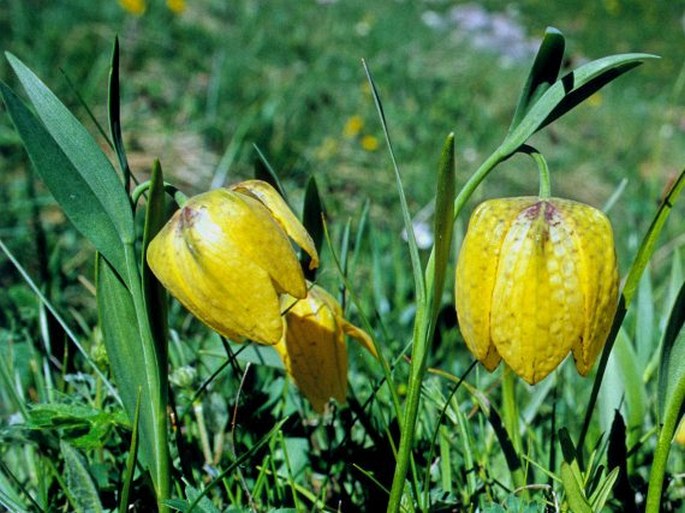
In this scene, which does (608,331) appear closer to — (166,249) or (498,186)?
(166,249)

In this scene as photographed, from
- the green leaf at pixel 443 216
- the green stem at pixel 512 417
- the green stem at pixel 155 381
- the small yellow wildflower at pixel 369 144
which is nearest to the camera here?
the green leaf at pixel 443 216

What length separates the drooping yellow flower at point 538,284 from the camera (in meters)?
0.66

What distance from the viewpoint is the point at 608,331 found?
27.6 inches

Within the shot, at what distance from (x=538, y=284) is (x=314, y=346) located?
28cm

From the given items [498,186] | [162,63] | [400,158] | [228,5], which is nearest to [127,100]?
[162,63]

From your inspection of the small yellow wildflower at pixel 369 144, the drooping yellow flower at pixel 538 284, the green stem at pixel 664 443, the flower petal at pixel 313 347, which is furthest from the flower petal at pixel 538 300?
the small yellow wildflower at pixel 369 144

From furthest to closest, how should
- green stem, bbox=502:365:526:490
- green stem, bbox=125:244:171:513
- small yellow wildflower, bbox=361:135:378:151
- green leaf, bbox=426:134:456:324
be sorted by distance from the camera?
1. small yellow wildflower, bbox=361:135:378:151
2. green stem, bbox=502:365:526:490
3. green stem, bbox=125:244:171:513
4. green leaf, bbox=426:134:456:324

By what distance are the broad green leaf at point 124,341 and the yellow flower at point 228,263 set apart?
0.10 meters

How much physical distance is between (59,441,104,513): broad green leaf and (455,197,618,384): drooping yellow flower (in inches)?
14.9

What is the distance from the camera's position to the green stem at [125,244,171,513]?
2.36 ft

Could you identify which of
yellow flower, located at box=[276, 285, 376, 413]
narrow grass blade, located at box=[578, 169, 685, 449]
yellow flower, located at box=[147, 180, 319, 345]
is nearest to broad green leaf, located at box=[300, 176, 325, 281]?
yellow flower, located at box=[276, 285, 376, 413]

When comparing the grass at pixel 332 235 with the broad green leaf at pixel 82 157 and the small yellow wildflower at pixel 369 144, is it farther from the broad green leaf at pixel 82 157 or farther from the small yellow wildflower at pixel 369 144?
the broad green leaf at pixel 82 157

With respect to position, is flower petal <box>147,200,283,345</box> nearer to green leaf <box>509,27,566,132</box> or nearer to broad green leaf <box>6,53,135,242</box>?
broad green leaf <box>6,53,135,242</box>

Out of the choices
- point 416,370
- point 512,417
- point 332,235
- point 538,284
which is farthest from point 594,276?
point 332,235
